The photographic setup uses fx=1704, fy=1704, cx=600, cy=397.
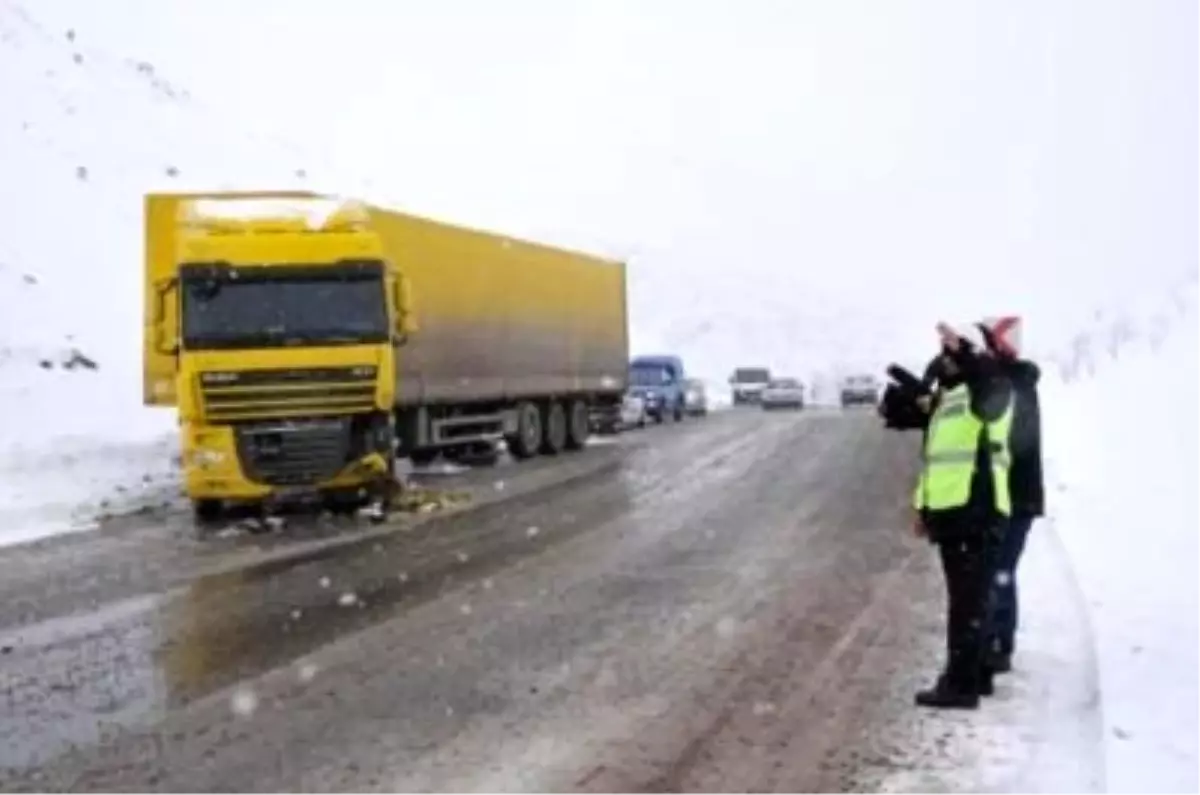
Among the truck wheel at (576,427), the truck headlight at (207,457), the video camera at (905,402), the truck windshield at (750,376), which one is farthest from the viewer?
the truck windshield at (750,376)

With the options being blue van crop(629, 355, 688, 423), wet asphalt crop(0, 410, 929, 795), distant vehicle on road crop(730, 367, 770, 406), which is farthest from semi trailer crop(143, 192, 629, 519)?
distant vehicle on road crop(730, 367, 770, 406)

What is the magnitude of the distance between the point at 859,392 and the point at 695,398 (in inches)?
510

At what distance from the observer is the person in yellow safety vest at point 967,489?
8.49 metres

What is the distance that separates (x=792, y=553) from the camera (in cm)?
1518

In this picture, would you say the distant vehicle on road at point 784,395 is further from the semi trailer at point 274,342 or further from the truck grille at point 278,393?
the truck grille at point 278,393

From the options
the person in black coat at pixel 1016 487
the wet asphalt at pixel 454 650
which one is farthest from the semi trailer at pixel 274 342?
the person in black coat at pixel 1016 487

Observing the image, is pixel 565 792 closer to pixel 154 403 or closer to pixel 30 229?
pixel 154 403

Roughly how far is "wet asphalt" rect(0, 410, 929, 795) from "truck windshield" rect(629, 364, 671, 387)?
29.0 meters

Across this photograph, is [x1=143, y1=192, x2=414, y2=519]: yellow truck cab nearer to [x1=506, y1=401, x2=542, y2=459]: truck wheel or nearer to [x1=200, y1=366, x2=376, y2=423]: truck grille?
[x1=200, y1=366, x2=376, y2=423]: truck grille

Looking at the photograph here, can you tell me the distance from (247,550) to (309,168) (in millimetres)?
49425

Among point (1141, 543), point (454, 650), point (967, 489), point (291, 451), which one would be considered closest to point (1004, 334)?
point (967, 489)

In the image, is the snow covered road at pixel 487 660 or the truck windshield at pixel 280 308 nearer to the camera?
the snow covered road at pixel 487 660

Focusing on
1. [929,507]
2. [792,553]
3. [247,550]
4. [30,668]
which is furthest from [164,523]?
[929,507]

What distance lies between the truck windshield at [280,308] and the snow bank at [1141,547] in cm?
815
